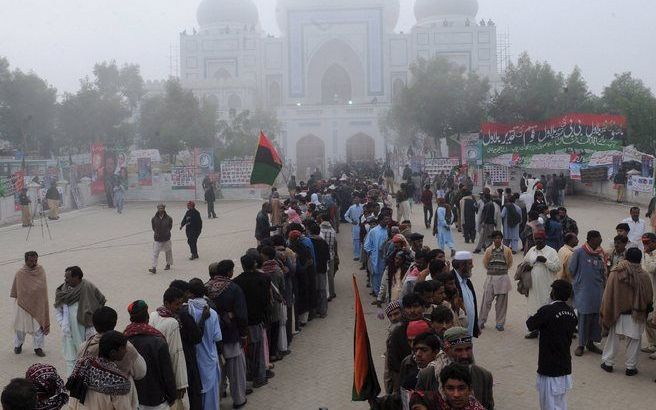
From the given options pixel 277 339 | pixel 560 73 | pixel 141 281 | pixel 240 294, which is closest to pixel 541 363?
pixel 240 294

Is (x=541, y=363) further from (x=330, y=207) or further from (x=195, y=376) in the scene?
(x=330, y=207)

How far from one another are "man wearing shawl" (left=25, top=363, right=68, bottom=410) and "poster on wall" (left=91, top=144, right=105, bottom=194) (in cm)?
2489

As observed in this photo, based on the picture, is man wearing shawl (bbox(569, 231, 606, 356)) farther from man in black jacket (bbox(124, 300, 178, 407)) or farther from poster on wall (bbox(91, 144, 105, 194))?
poster on wall (bbox(91, 144, 105, 194))

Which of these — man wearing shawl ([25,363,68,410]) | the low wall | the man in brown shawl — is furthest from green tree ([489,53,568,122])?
man wearing shawl ([25,363,68,410])

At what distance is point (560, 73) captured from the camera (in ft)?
100

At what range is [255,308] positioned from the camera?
242 inches

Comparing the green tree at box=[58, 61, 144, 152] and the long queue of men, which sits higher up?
the green tree at box=[58, 61, 144, 152]

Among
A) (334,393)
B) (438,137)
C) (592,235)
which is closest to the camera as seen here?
(334,393)

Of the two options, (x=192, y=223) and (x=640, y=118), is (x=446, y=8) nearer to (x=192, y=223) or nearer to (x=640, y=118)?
(x=640, y=118)

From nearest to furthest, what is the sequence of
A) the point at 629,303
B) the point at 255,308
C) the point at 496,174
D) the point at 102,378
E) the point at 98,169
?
the point at 102,378 → the point at 255,308 → the point at 629,303 → the point at 496,174 → the point at 98,169

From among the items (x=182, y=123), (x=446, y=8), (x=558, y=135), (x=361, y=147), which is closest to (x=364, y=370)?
(x=558, y=135)

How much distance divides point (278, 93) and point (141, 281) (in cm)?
3846

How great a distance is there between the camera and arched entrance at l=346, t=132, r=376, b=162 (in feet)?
141

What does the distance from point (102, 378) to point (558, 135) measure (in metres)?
21.8
